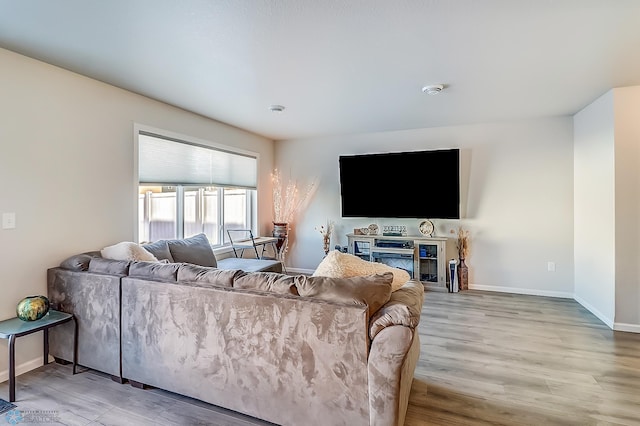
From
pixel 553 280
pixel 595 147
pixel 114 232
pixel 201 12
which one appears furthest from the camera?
pixel 553 280

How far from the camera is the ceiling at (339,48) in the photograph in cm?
188

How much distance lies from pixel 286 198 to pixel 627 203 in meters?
4.39

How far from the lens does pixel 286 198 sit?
5.82 m

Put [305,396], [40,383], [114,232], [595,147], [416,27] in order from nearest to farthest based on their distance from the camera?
[305,396]
[416,27]
[40,383]
[114,232]
[595,147]

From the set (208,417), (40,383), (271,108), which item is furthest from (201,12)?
(40,383)

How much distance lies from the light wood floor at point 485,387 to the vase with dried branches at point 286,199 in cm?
302

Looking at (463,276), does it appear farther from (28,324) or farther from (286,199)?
(28,324)

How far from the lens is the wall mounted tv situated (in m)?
4.67

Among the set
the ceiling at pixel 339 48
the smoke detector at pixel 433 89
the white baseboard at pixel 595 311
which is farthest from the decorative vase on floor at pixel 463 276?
the smoke detector at pixel 433 89

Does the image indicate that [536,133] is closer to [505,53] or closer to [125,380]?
[505,53]

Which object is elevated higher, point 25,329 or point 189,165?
point 189,165

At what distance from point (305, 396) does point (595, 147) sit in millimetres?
4024

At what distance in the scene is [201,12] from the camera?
1.90m

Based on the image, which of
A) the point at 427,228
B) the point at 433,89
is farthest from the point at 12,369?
the point at 427,228
